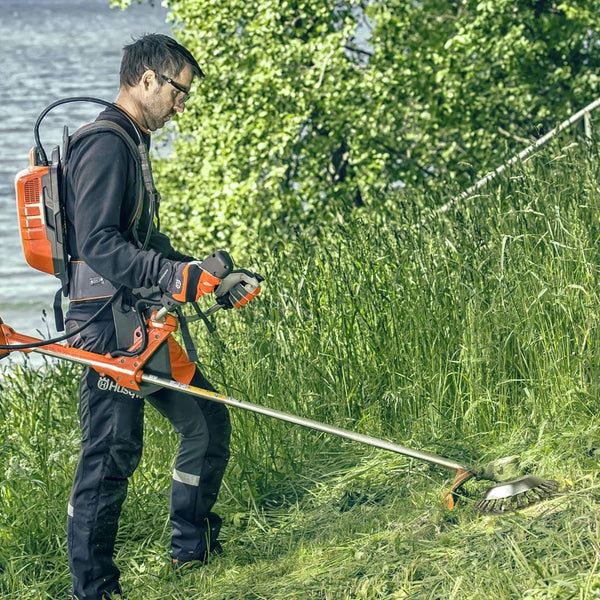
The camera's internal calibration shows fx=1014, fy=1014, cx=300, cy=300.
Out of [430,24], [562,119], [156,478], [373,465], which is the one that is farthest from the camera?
[430,24]

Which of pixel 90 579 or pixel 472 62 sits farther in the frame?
pixel 472 62

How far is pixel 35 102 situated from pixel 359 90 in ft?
97.6

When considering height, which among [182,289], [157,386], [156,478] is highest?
[182,289]

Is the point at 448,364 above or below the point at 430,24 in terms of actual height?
below

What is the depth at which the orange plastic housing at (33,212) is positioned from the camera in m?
3.80

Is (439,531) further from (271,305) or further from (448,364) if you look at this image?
(271,305)

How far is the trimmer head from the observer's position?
3.78 m

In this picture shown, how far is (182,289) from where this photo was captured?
3.71 m

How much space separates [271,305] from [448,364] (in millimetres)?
1219

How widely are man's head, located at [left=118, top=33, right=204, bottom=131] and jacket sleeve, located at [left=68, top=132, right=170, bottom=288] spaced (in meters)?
0.30

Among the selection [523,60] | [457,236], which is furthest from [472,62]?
[457,236]

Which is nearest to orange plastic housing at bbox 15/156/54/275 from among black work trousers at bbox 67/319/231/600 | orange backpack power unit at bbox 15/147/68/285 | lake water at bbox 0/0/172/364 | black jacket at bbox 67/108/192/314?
orange backpack power unit at bbox 15/147/68/285

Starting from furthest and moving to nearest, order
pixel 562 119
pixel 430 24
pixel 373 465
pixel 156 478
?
pixel 430 24, pixel 562 119, pixel 156 478, pixel 373 465

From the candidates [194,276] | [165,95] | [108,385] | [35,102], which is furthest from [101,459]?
[35,102]
